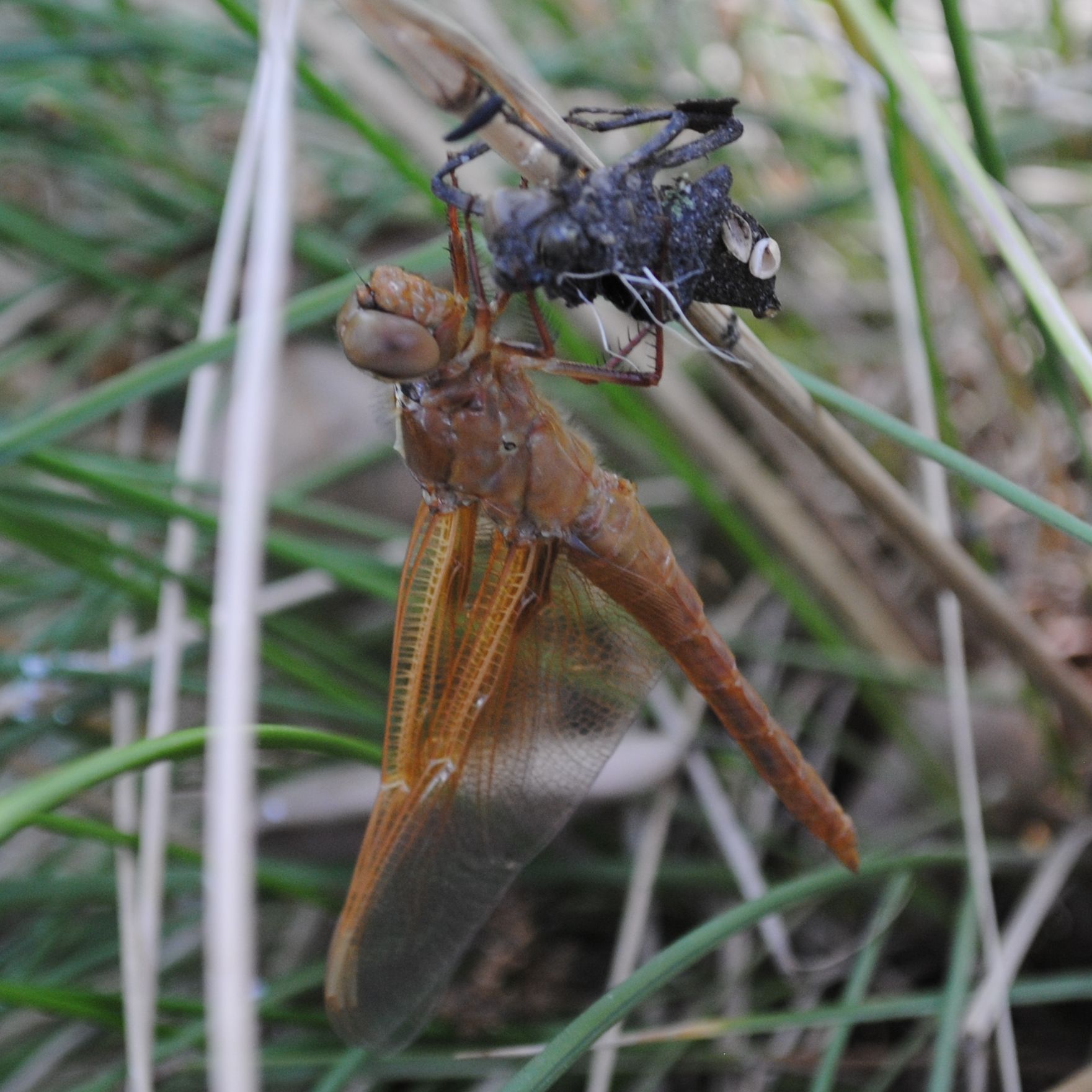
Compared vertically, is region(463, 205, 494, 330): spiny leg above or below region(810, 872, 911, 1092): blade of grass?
above

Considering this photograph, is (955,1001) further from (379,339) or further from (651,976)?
(379,339)

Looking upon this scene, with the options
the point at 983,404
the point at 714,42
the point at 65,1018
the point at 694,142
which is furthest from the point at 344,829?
the point at 714,42

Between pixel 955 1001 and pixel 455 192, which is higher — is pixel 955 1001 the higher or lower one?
the lower one

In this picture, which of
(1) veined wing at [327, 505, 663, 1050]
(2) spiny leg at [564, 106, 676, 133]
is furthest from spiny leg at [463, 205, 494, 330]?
(1) veined wing at [327, 505, 663, 1050]

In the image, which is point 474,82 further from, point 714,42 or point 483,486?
point 714,42

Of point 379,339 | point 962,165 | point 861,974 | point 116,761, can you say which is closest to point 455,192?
point 379,339

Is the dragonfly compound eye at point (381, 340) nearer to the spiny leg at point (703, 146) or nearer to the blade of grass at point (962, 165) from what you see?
the spiny leg at point (703, 146)

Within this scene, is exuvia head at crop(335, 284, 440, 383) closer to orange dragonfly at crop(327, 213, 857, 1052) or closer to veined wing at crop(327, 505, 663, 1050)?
orange dragonfly at crop(327, 213, 857, 1052)
